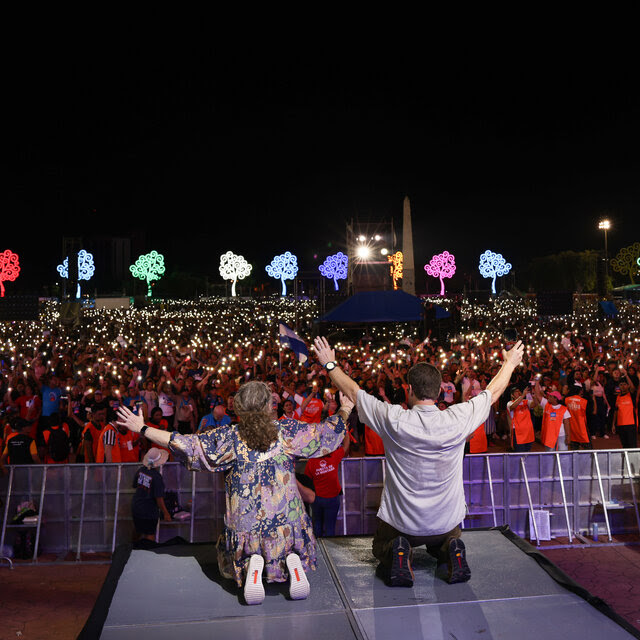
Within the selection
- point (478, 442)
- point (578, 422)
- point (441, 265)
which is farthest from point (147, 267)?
point (578, 422)

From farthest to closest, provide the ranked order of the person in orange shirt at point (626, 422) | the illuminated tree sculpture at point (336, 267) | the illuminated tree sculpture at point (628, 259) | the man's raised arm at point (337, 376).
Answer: the illuminated tree sculpture at point (628, 259)
the illuminated tree sculpture at point (336, 267)
the person in orange shirt at point (626, 422)
the man's raised arm at point (337, 376)

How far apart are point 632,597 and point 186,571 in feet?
14.7

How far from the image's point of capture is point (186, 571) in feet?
13.1

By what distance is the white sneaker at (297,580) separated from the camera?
11.6ft

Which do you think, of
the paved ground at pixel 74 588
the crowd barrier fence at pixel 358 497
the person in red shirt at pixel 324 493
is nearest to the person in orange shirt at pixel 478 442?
the crowd barrier fence at pixel 358 497

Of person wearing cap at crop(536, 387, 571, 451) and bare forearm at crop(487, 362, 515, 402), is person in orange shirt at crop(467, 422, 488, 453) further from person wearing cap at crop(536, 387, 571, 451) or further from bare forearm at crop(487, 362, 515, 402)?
bare forearm at crop(487, 362, 515, 402)

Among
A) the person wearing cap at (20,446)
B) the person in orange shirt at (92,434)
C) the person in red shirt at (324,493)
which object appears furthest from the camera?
the person in orange shirt at (92,434)

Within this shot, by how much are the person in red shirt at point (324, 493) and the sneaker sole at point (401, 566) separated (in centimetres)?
293

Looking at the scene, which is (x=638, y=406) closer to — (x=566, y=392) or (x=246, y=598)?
(x=566, y=392)

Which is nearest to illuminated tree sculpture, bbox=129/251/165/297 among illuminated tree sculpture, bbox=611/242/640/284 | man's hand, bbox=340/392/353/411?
illuminated tree sculpture, bbox=611/242/640/284

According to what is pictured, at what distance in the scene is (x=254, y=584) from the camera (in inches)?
138

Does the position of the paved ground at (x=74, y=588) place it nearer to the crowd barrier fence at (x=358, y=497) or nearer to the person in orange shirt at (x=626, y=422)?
the crowd barrier fence at (x=358, y=497)

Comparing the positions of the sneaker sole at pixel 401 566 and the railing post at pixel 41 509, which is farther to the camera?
the railing post at pixel 41 509

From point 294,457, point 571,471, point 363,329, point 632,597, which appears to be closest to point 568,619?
point 294,457
